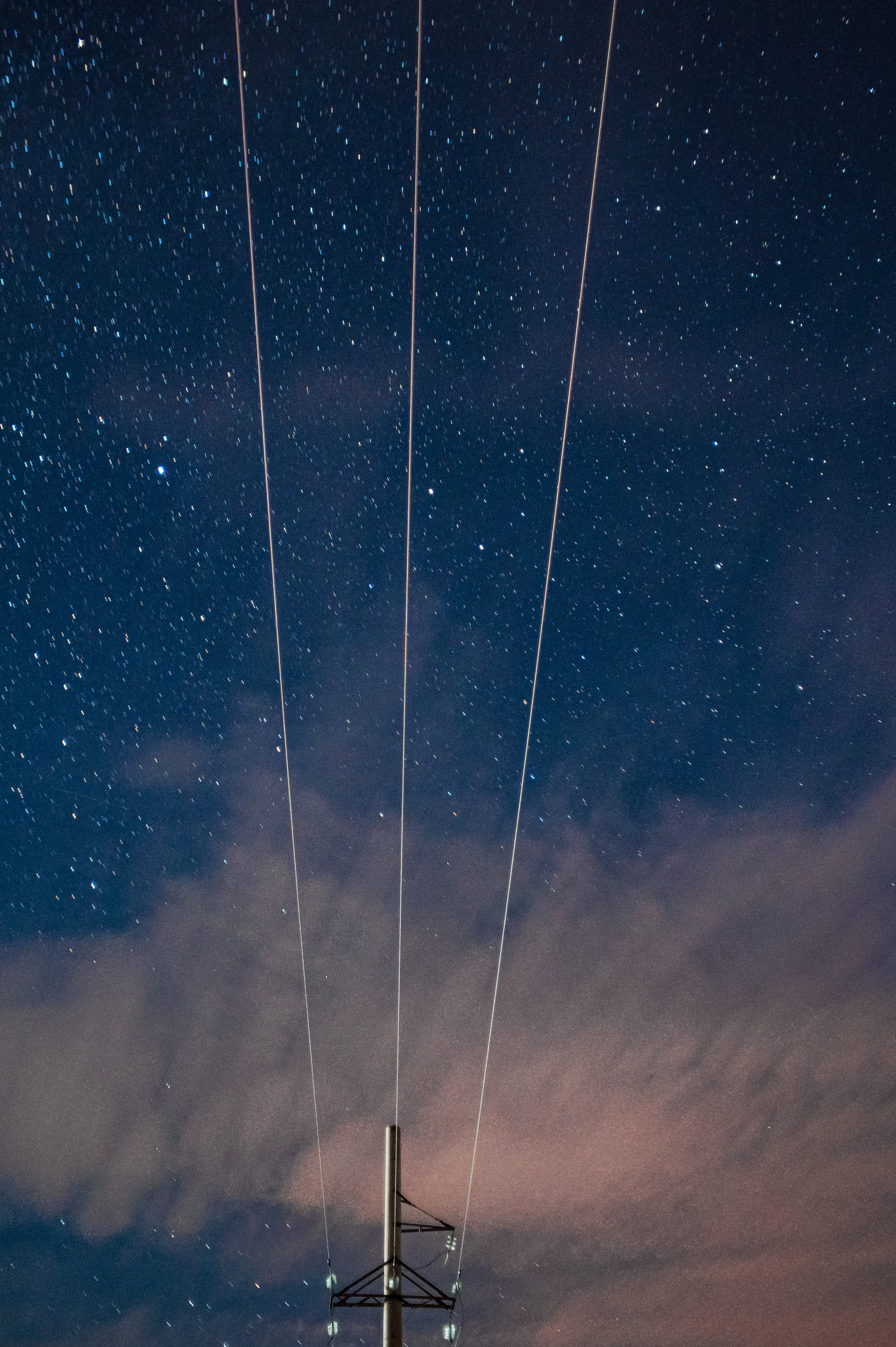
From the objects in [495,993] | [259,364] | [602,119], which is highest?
[602,119]

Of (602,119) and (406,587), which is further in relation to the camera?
(406,587)

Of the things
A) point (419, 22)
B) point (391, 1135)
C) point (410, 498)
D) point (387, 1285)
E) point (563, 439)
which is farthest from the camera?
point (391, 1135)

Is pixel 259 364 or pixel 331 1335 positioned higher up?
pixel 259 364

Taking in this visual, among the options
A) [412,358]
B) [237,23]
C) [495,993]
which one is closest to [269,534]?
[412,358]

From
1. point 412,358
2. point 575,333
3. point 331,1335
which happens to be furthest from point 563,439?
point 331,1335

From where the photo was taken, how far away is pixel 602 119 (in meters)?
11.5

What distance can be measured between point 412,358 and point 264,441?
82.3 inches

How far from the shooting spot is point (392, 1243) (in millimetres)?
16812

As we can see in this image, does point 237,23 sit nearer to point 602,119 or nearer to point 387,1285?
point 602,119

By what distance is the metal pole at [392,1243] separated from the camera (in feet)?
52.4

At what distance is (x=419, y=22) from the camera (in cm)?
1091

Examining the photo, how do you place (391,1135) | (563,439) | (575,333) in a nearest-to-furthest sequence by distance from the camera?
1. (575,333)
2. (563,439)
3. (391,1135)

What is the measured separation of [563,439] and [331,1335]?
13773mm

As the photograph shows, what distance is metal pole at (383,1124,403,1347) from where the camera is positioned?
15961 mm
